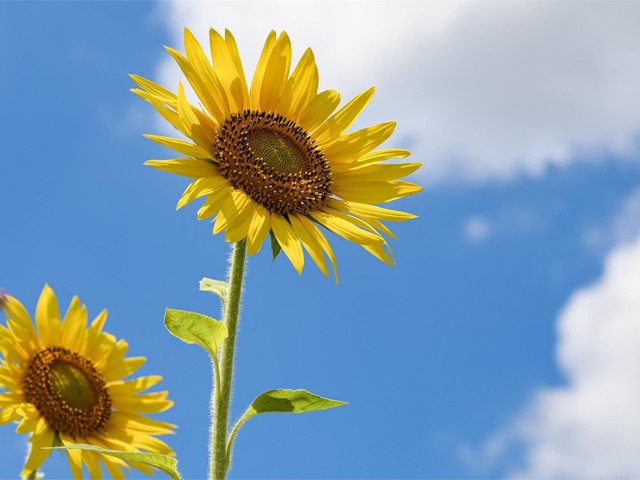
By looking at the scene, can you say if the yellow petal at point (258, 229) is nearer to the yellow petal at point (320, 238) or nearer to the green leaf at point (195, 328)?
the yellow petal at point (320, 238)

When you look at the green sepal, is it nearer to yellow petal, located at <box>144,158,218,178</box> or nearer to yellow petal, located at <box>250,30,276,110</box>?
yellow petal, located at <box>144,158,218,178</box>

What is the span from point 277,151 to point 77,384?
2503 millimetres

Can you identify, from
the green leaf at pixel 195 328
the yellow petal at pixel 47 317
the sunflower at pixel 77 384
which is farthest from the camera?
the yellow petal at pixel 47 317

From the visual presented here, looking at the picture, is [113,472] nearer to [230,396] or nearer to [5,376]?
[5,376]

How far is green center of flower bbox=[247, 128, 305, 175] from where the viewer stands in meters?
5.85

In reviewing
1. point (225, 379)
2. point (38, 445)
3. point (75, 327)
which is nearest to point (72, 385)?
point (75, 327)

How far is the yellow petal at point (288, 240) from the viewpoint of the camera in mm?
4996

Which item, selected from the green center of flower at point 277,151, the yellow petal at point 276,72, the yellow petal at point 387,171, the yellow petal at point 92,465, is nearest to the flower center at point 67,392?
the yellow petal at point 92,465

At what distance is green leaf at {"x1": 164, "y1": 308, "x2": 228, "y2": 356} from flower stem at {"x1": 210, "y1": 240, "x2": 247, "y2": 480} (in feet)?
0.31

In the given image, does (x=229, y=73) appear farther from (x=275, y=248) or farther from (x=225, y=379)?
(x=225, y=379)

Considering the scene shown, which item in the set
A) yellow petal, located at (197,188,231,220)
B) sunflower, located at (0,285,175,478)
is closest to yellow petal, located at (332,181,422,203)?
yellow petal, located at (197,188,231,220)

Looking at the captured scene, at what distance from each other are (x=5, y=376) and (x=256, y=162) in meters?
2.45

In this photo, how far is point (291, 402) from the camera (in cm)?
470

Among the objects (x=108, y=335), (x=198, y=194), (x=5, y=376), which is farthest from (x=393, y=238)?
(x=5, y=376)
